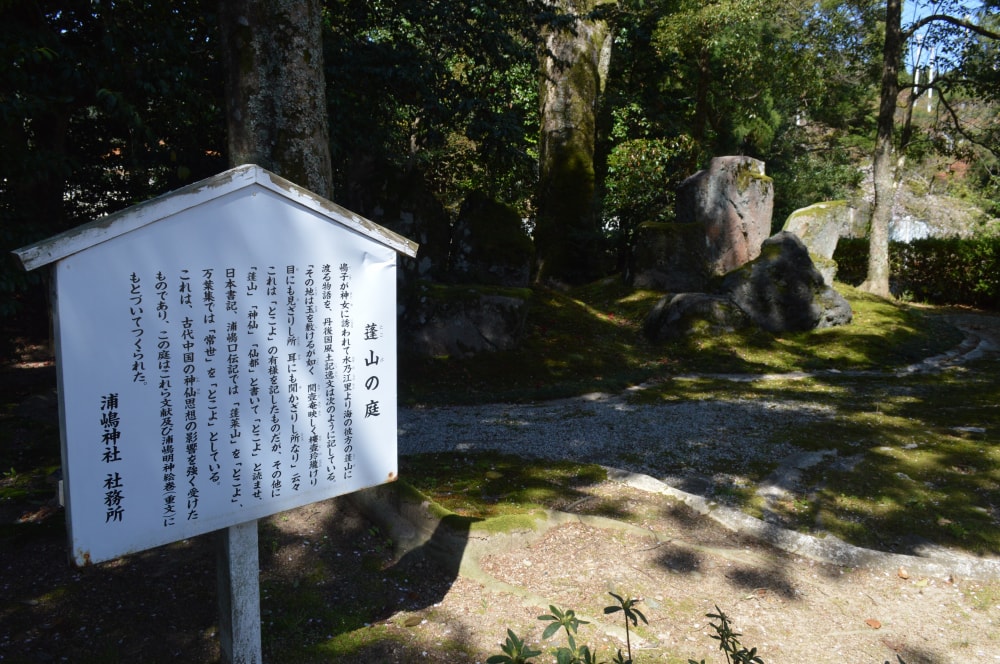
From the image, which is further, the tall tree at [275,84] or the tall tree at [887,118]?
the tall tree at [887,118]

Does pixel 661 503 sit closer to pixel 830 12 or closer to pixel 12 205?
pixel 12 205

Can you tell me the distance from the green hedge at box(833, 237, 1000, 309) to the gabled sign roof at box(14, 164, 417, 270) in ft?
57.5

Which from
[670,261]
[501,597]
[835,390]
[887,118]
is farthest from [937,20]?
[501,597]

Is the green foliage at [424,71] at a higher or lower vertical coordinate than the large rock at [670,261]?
higher

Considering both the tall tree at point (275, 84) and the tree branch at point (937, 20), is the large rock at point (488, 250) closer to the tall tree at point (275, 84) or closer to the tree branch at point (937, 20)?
the tall tree at point (275, 84)

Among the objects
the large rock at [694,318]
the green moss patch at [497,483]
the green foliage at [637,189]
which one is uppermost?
the green foliage at [637,189]

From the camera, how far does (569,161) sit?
15.3 meters

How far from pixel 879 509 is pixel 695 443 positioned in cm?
174

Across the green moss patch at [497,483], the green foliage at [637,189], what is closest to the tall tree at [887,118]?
the green foliage at [637,189]

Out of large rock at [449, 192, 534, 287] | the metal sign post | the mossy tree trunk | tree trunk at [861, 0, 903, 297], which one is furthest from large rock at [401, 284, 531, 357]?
tree trunk at [861, 0, 903, 297]

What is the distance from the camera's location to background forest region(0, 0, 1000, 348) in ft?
22.1

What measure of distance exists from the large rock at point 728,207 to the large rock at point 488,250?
499 centimetres

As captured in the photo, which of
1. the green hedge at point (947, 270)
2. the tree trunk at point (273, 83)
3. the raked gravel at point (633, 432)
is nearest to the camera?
the tree trunk at point (273, 83)

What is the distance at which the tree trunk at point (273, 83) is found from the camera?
4766mm
